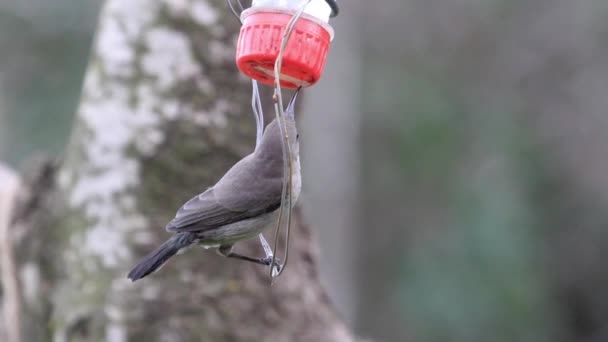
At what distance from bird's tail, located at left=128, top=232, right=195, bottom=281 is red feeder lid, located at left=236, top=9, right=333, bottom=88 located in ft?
2.53

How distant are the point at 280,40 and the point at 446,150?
37.2 feet

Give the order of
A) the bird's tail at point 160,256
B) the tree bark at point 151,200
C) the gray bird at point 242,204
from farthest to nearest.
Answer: the tree bark at point 151,200, the gray bird at point 242,204, the bird's tail at point 160,256

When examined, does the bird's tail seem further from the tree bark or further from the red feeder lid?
the tree bark

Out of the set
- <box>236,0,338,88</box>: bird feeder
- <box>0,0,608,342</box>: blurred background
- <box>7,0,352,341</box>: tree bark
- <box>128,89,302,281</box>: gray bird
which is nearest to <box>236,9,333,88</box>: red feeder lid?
<box>236,0,338,88</box>: bird feeder

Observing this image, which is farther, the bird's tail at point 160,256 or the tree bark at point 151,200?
the tree bark at point 151,200

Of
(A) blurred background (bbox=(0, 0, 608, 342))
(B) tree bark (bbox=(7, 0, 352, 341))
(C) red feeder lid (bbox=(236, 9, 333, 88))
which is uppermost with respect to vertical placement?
(C) red feeder lid (bbox=(236, 9, 333, 88))

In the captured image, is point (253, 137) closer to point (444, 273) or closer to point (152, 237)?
point (152, 237)

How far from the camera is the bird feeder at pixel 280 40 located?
292 cm

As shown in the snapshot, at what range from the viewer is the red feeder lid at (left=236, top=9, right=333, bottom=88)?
2.91 m

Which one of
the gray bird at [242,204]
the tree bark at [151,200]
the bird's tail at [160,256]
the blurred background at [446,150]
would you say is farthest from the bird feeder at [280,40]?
the blurred background at [446,150]

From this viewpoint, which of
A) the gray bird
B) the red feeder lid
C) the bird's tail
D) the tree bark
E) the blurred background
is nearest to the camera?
the red feeder lid

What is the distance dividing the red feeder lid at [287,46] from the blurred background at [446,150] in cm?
756

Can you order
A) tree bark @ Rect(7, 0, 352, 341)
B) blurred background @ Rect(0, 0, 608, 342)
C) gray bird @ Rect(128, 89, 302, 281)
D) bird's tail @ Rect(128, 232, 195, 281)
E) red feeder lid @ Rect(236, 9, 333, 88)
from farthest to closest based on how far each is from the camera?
blurred background @ Rect(0, 0, 608, 342)
tree bark @ Rect(7, 0, 352, 341)
gray bird @ Rect(128, 89, 302, 281)
bird's tail @ Rect(128, 232, 195, 281)
red feeder lid @ Rect(236, 9, 333, 88)

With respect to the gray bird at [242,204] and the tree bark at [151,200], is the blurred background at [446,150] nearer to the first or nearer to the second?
the tree bark at [151,200]
